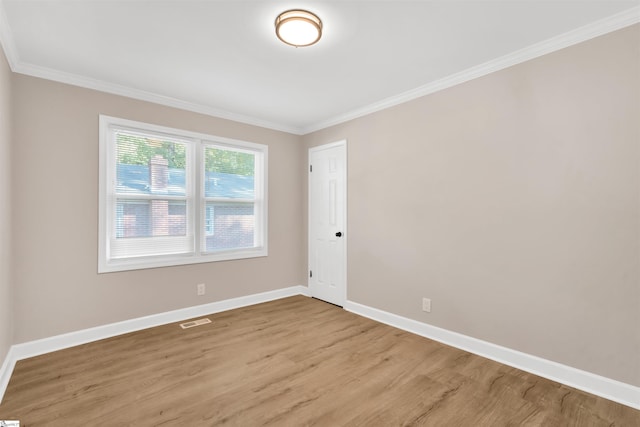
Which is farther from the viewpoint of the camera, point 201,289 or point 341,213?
point 341,213

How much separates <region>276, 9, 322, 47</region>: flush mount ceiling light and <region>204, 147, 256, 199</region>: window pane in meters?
2.12

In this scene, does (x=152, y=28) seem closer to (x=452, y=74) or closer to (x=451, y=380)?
(x=452, y=74)

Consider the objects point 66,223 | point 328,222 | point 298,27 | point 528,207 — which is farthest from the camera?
point 328,222

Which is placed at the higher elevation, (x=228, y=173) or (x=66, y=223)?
(x=228, y=173)

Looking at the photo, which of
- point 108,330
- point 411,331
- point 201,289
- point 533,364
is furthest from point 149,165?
point 533,364

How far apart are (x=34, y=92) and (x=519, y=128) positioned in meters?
4.31

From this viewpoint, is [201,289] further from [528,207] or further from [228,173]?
[528,207]

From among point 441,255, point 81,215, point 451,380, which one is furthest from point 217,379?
point 441,255

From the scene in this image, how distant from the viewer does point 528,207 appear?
8.07 ft

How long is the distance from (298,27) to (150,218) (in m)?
2.59

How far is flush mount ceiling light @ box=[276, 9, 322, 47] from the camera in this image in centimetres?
200

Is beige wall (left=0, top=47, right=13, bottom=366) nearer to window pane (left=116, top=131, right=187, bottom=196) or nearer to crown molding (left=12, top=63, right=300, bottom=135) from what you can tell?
crown molding (left=12, top=63, right=300, bottom=135)

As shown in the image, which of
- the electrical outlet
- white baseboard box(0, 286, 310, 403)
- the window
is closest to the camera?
white baseboard box(0, 286, 310, 403)

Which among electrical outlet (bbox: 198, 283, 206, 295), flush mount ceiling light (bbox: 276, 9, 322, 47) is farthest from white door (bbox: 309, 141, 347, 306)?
flush mount ceiling light (bbox: 276, 9, 322, 47)
